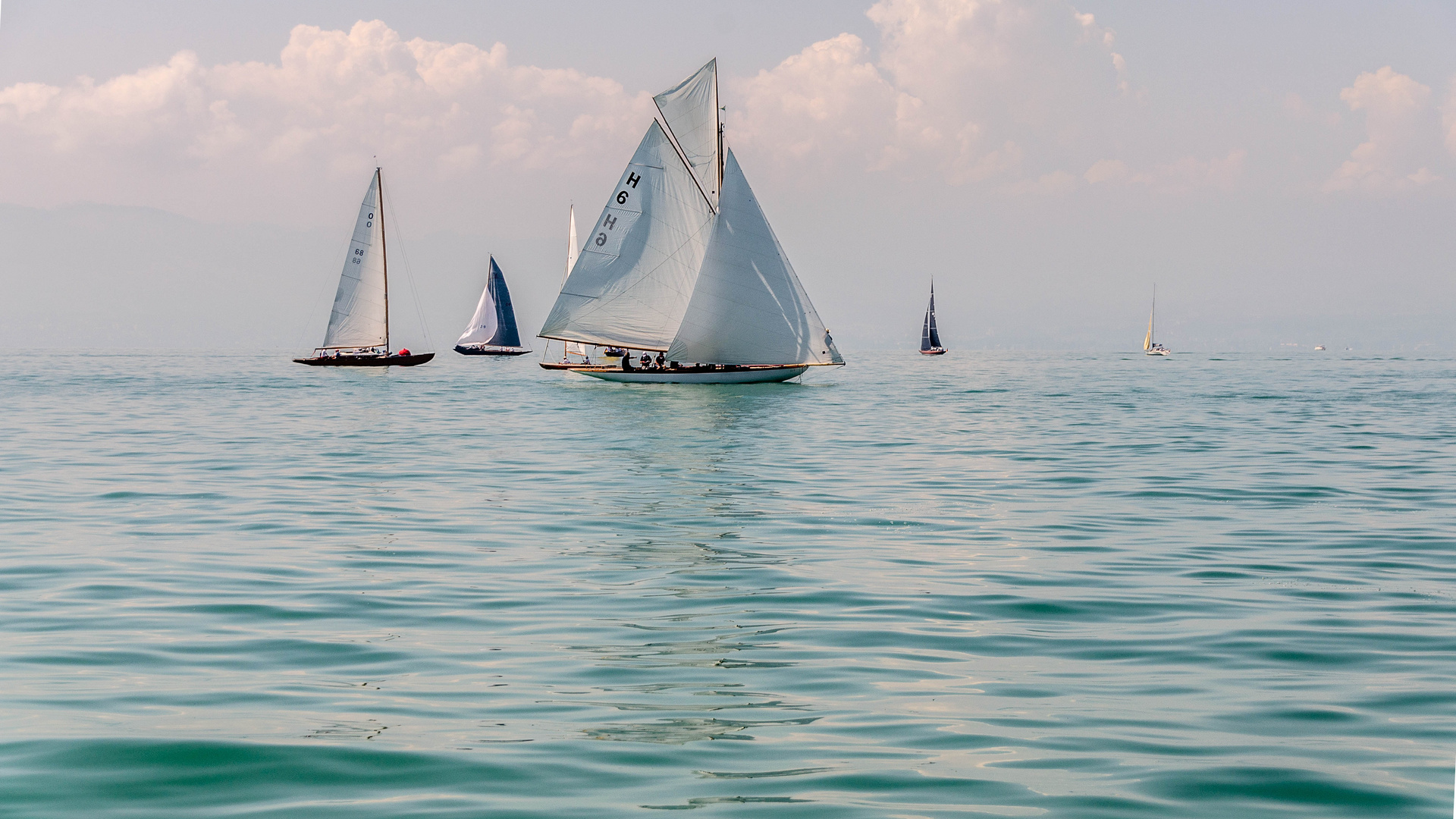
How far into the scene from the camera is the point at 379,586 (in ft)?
45.3

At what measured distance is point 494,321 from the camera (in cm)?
15650

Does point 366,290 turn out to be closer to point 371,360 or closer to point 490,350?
point 371,360

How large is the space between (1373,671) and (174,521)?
16.5m

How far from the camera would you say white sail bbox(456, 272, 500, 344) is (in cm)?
15538

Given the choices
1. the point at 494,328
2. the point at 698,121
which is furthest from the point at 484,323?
the point at 698,121

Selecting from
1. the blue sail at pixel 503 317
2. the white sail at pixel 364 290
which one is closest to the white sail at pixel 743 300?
the white sail at pixel 364 290

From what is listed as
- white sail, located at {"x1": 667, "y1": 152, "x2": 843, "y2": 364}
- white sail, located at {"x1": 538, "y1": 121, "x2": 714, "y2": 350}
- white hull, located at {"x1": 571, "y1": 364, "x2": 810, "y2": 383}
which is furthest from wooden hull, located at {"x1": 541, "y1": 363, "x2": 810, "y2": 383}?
white sail, located at {"x1": 538, "y1": 121, "x2": 714, "y2": 350}

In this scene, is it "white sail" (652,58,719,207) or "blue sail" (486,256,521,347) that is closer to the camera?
"white sail" (652,58,719,207)

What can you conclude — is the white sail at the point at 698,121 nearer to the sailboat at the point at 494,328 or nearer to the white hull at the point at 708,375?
the white hull at the point at 708,375

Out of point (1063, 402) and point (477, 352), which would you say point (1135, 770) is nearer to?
point (1063, 402)

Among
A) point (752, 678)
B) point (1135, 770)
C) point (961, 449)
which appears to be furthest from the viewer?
point (961, 449)

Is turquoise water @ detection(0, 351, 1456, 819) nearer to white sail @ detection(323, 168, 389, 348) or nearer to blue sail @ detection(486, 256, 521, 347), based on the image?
white sail @ detection(323, 168, 389, 348)

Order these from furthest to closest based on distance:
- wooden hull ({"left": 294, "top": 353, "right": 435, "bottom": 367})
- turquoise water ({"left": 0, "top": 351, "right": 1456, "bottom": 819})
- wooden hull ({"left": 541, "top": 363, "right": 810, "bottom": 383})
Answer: wooden hull ({"left": 294, "top": 353, "right": 435, "bottom": 367}) < wooden hull ({"left": 541, "top": 363, "right": 810, "bottom": 383}) < turquoise water ({"left": 0, "top": 351, "right": 1456, "bottom": 819})

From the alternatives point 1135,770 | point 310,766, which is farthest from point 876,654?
point 310,766
